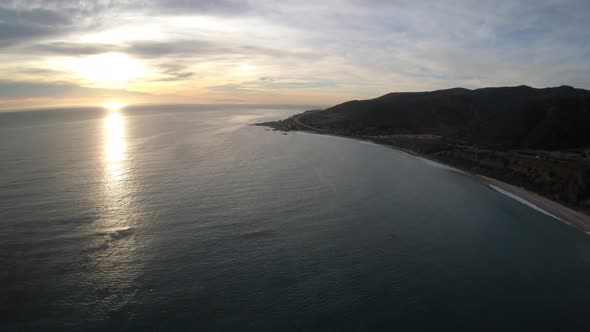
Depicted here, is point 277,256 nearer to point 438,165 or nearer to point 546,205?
point 546,205

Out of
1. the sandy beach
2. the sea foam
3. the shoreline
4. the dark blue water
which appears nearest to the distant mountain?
the sea foam

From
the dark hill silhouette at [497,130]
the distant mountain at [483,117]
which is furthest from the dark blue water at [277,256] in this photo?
the distant mountain at [483,117]

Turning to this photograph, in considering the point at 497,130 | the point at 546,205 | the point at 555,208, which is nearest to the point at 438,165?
the point at 546,205

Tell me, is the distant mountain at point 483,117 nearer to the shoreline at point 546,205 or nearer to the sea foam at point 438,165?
the sea foam at point 438,165

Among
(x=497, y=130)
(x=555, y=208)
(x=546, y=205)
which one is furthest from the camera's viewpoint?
(x=497, y=130)

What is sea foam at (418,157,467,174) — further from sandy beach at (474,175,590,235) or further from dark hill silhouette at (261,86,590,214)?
sandy beach at (474,175,590,235)
